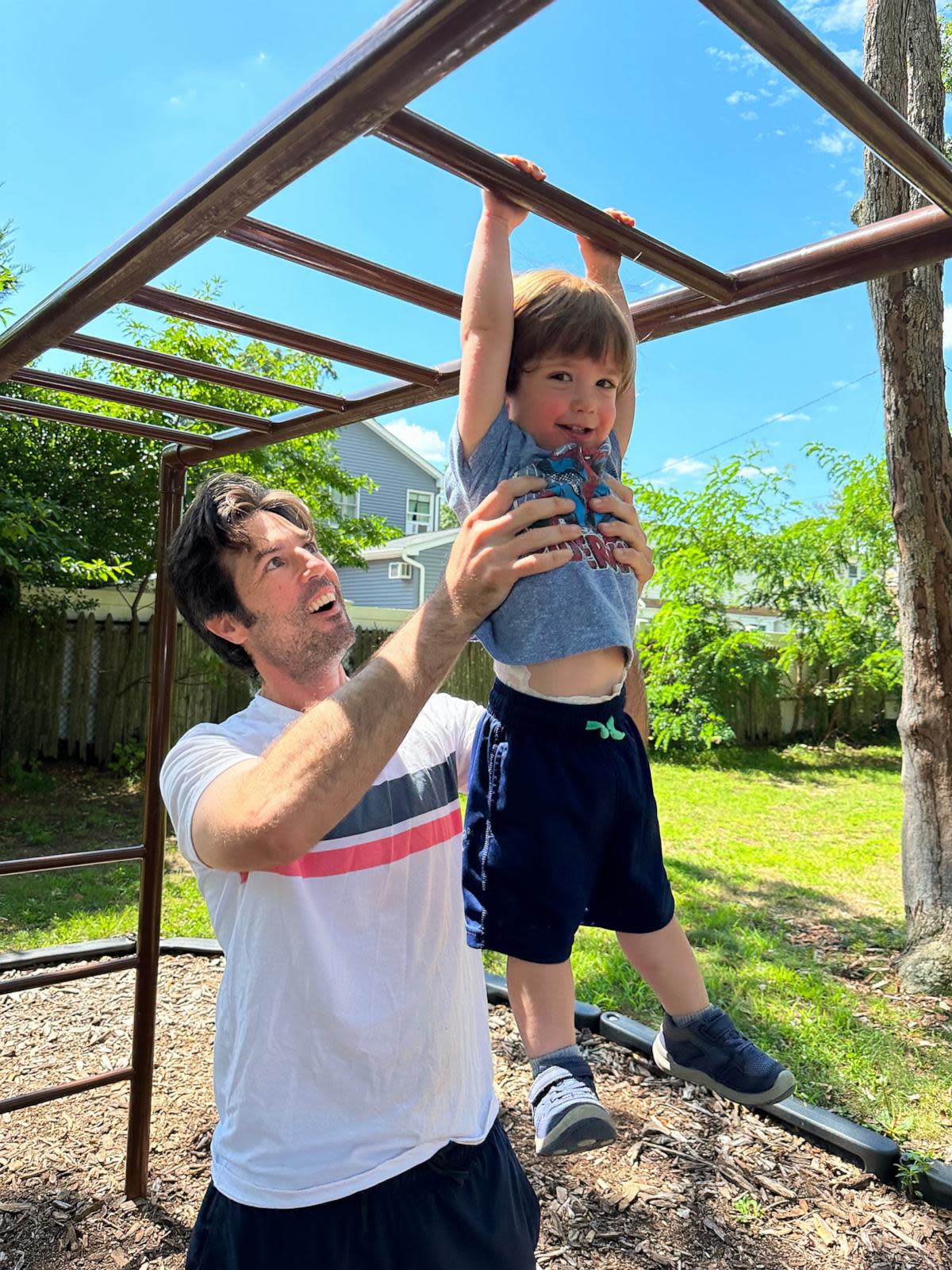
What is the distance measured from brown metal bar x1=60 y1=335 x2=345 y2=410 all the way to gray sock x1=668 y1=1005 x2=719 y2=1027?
3.92 feet

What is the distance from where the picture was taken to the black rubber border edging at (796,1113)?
2324mm

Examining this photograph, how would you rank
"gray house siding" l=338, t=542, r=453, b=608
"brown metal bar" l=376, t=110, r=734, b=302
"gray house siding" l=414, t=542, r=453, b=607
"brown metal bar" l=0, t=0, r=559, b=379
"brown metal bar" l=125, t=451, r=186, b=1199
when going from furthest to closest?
"gray house siding" l=338, t=542, r=453, b=608
"gray house siding" l=414, t=542, r=453, b=607
"brown metal bar" l=125, t=451, r=186, b=1199
"brown metal bar" l=376, t=110, r=734, b=302
"brown metal bar" l=0, t=0, r=559, b=379

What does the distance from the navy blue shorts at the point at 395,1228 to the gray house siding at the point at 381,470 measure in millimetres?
18541

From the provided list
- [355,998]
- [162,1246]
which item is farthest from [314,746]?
[162,1246]

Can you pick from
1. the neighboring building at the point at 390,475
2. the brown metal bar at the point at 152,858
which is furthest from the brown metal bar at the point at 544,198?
the neighboring building at the point at 390,475

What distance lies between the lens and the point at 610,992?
3.59 m

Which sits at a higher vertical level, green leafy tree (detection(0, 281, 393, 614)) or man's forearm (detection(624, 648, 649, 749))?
green leafy tree (detection(0, 281, 393, 614))

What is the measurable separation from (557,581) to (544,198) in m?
0.52

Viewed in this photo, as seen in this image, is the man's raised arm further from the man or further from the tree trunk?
the tree trunk

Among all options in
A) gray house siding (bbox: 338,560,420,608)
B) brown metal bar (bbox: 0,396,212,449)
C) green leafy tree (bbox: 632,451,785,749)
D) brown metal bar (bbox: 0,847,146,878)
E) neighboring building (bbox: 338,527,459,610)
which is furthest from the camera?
gray house siding (bbox: 338,560,420,608)

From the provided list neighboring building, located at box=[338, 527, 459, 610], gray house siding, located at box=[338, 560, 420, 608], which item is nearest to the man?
neighboring building, located at box=[338, 527, 459, 610]

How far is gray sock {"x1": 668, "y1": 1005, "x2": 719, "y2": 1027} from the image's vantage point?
1.42 meters

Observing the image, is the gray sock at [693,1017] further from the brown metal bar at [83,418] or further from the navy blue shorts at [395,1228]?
the brown metal bar at [83,418]

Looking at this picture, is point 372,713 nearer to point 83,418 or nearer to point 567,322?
point 567,322
